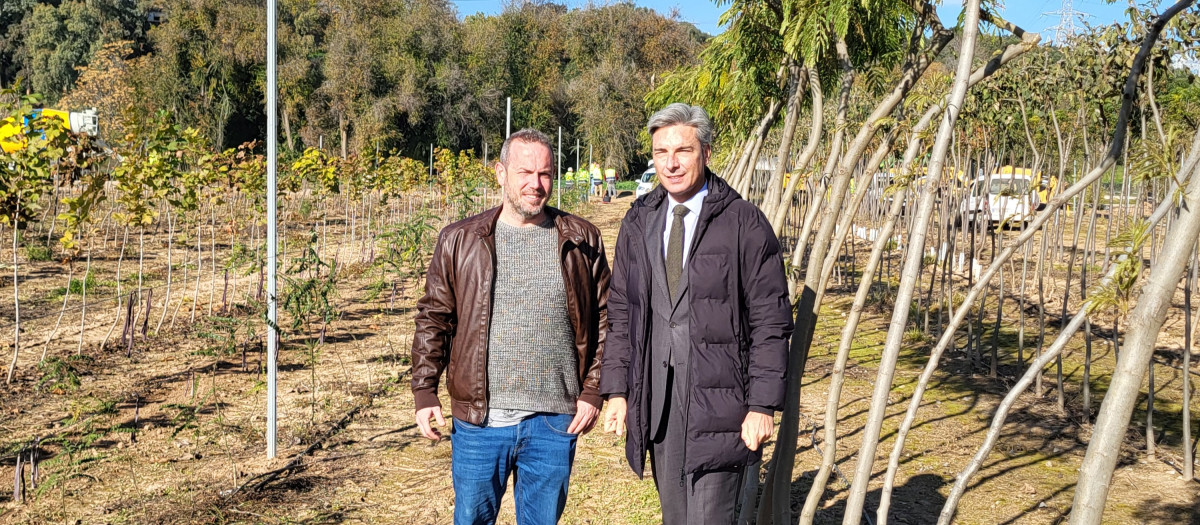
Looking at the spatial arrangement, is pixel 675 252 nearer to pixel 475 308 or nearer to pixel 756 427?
pixel 756 427

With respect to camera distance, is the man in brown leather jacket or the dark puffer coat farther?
the man in brown leather jacket

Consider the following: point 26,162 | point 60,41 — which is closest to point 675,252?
point 26,162

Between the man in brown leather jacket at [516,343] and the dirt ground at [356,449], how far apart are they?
4.44 feet

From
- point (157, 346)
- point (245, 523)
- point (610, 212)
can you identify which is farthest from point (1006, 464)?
point (610, 212)

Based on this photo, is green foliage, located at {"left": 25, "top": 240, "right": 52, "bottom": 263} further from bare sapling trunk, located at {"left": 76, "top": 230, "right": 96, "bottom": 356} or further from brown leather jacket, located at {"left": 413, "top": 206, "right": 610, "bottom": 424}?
brown leather jacket, located at {"left": 413, "top": 206, "right": 610, "bottom": 424}

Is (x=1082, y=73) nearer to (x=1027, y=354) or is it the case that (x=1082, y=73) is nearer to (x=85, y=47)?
(x=1027, y=354)

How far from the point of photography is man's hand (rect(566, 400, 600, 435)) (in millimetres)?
2664

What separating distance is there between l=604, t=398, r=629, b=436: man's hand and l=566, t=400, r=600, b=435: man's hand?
6.2 inches

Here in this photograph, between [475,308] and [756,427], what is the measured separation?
874 mm

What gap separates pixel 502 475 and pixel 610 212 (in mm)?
22427

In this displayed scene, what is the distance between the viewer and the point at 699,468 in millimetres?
2314

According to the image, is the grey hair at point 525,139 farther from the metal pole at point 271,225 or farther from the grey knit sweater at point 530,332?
the metal pole at point 271,225

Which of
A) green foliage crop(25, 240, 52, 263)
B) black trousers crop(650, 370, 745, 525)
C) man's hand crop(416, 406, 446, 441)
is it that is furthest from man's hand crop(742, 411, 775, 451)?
green foliage crop(25, 240, 52, 263)

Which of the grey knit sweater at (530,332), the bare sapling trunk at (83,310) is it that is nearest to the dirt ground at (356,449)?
the bare sapling trunk at (83,310)
